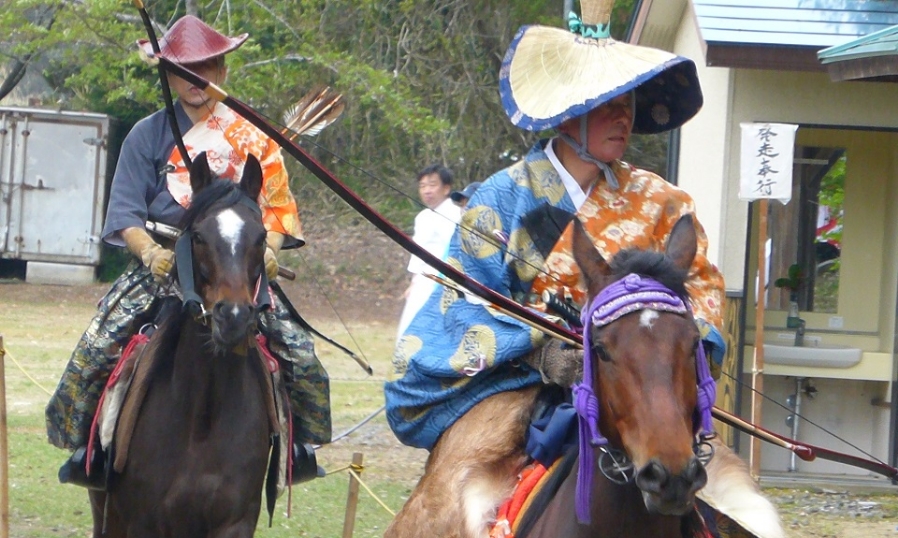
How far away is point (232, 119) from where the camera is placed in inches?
222

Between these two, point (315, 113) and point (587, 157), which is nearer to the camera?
point (587, 157)

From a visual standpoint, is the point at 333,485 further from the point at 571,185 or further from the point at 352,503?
the point at 571,185

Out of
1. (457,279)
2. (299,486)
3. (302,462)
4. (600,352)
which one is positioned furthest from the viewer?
(299,486)

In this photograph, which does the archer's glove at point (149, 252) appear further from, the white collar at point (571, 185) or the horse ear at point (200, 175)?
the white collar at point (571, 185)

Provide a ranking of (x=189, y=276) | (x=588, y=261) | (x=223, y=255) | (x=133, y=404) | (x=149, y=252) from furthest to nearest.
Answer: (x=133, y=404) < (x=149, y=252) < (x=189, y=276) < (x=223, y=255) < (x=588, y=261)

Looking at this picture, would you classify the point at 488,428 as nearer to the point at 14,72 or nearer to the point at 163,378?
the point at 163,378

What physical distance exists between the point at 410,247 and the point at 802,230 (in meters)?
7.17

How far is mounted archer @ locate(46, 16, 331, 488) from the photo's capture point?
544 cm

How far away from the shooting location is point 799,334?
9984 millimetres

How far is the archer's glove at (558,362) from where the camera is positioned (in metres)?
3.57

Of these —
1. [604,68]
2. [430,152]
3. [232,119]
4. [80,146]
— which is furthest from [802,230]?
[80,146]

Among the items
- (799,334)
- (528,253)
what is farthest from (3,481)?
(799,334)

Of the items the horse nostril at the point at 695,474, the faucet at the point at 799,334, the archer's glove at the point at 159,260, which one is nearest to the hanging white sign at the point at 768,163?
the faucet at the point at 799,334

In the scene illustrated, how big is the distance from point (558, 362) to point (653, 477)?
790 millimetres
